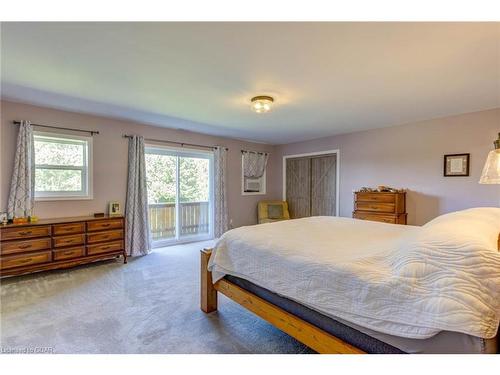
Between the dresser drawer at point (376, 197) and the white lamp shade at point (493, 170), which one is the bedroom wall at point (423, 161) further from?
the white lamp shade at point (493, 170)

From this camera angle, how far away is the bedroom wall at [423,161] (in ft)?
11.6

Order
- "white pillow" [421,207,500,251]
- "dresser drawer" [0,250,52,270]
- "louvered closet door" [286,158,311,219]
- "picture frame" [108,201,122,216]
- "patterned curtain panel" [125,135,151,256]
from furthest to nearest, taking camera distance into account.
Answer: "louvered closet door" [286,158,311,219] < "patterned curtain panel" [125,135,151,256] < "picture frame" [108,201,122,216] < "dresser drawer" [0,250,52,270] < "white pillow" [421,207,500,251]

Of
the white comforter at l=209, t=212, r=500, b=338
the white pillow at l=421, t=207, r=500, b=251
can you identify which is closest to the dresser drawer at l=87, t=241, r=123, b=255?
the white comforter at l=209, t=212, r=500, b=338

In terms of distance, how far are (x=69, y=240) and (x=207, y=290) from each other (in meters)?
2.28

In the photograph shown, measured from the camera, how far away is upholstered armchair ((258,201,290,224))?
242 inches

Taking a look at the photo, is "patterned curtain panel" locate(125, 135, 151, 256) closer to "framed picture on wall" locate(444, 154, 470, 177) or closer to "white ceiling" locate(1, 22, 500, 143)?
"white ceiling" locate(1, 22, 500, 143)

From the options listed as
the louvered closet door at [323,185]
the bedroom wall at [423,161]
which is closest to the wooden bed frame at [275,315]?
the bedroom wall at [423,161]

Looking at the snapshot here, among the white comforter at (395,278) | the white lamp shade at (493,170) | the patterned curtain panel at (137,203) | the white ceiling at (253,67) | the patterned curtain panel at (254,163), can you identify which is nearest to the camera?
the white comforter at (395,278)

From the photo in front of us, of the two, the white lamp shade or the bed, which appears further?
the white lamp shade

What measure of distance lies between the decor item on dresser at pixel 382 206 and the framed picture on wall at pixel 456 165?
689mm

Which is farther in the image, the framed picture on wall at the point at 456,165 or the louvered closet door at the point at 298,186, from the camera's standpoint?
the louvered closet door at the point at 298,186

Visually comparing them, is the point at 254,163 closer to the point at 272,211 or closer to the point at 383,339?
the point at 272,211

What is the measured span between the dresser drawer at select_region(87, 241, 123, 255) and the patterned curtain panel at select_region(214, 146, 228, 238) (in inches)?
82.5
